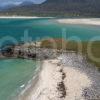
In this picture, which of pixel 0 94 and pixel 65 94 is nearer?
pixel 65 94

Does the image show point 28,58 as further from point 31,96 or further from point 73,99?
point 73,99

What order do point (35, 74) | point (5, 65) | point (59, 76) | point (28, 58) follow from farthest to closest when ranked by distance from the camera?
point (28, 58)
point (5, 65)
point (35, 74)
point (59, 76)

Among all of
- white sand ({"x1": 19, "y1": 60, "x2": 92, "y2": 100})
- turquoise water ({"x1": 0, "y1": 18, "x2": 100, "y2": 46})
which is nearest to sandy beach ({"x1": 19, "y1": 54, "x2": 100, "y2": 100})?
white sand ({"x1": 19, "y1": 60, "x2": 92, "y2": 100})

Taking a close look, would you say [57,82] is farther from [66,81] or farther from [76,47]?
[76,47]

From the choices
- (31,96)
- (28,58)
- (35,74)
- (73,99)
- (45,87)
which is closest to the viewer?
(73,99)

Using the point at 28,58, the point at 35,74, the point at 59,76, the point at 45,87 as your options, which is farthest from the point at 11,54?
the point at 45,87
